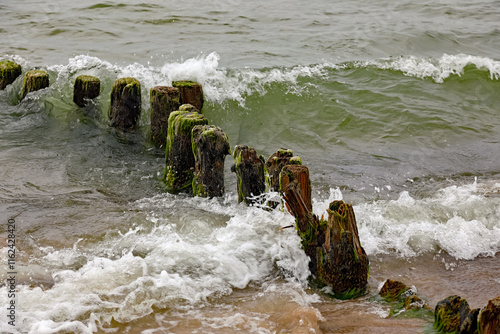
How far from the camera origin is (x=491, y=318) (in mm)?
3336

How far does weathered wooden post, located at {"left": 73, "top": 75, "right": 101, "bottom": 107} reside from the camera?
29.5ft

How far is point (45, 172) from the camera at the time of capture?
746cm

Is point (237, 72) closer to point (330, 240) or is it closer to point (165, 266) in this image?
point (165, 266)

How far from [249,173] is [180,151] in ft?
4.17

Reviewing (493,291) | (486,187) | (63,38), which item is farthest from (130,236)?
(63,38)

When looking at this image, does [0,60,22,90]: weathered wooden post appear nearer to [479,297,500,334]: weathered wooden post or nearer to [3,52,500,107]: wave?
[3,52,500,107]: wave

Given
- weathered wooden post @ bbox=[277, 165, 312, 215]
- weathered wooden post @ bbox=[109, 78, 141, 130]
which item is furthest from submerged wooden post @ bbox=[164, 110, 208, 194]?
weathered wooden post @ bbox=[277, 165, 312, 215]

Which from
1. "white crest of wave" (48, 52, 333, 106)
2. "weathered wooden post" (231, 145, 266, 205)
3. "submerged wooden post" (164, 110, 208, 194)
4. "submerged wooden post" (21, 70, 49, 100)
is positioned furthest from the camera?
"white crest of wave" (48, 52, 333, 106)

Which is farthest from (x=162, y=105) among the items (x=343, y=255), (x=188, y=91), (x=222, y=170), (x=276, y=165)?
(x=343, y=255)

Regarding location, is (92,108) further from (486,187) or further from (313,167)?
(486,187)

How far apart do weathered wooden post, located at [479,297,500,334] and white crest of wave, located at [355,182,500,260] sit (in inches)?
85.0

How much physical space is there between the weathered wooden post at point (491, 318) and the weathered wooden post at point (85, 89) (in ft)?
24.2

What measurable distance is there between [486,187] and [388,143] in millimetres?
2089

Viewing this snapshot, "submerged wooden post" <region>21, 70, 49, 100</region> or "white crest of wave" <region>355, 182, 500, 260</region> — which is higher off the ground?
"submerged wooden post" <region>21, 70, 49, 100</region>
